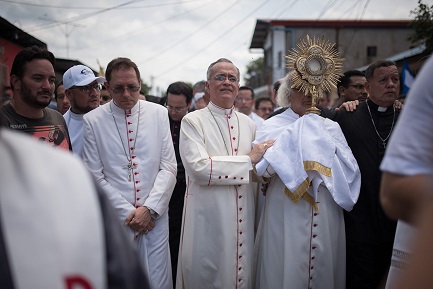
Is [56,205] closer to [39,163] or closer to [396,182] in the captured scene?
[39,163]

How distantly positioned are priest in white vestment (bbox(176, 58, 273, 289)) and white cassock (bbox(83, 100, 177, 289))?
279mm

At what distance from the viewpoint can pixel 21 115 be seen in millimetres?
3230

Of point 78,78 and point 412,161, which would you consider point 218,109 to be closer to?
point 78,78

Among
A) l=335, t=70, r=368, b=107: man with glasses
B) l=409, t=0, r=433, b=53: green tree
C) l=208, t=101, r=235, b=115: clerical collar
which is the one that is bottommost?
l=208, t=101, r=235, b=115: clerical collar

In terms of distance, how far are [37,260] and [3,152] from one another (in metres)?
0.26

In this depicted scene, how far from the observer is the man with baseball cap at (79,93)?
14.6 feet

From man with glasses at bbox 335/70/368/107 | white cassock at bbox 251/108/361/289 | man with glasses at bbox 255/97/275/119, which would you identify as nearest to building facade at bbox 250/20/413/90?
man with glasses at bbox 255/97/275/119

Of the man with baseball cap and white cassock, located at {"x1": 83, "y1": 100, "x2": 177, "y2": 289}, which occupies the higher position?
the man with baseball cap

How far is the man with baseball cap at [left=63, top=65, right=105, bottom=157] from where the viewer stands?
445 centimetres

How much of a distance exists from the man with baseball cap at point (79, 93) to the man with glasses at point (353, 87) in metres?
3.00

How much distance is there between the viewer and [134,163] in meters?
3.72

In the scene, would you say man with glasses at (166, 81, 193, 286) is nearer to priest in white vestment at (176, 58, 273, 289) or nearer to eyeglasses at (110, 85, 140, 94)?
priest in white vestment at (176, 58, 273, 289)

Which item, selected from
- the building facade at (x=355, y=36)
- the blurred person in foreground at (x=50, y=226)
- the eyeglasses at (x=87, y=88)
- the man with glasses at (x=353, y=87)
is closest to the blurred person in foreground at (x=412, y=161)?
the blurred person in foreground at (x=50, y=226)

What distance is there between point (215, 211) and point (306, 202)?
88 centimetres
